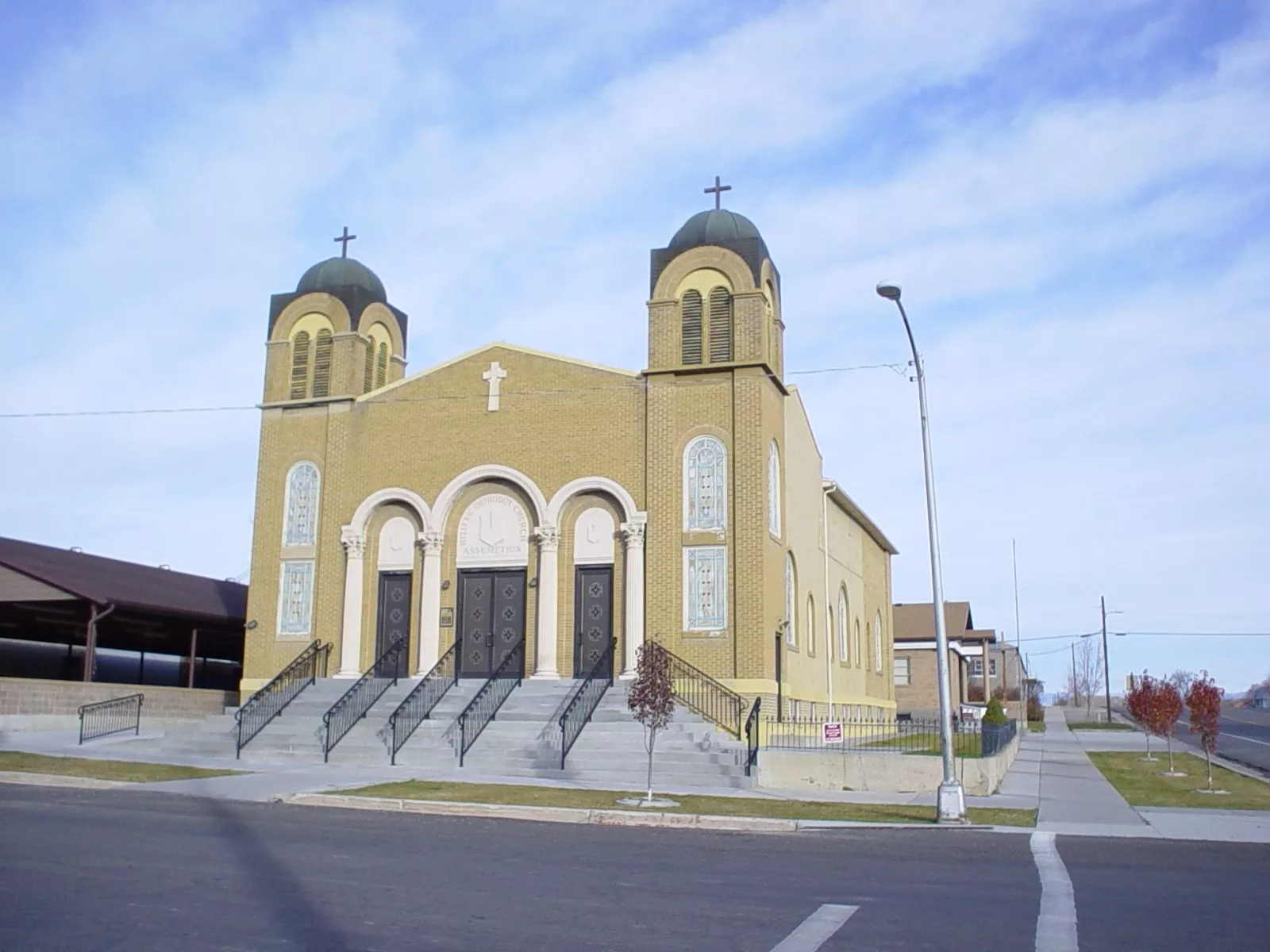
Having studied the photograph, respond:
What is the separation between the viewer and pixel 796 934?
26.4 ft

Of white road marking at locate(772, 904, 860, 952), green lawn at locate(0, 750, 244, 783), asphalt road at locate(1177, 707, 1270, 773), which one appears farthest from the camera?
asphalt road at locate(1177, 707, 1270, 773)

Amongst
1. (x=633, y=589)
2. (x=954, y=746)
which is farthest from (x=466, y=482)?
(x=954, y=746)

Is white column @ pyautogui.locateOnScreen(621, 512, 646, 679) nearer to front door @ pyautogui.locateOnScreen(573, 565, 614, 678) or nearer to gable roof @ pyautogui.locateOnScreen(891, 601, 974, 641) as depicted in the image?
front door @ pyautogui.locateOnScreen(573, 565, 614, 678)

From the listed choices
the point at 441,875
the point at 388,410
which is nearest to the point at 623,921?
the point at 441,875

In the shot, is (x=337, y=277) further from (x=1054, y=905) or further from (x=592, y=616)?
(x=1054, y=905)

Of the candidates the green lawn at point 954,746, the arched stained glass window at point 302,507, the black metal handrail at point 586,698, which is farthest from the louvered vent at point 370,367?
the green lawn at point 954,746

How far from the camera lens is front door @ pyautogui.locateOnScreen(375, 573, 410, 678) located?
93.1ft

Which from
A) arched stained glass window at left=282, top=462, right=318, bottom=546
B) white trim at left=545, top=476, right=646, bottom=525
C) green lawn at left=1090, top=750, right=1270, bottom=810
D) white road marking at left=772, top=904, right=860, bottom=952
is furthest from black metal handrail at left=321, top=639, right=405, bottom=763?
white road marking at left=772, top=904, right=860, bottom=952

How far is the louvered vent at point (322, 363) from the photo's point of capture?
31.0m

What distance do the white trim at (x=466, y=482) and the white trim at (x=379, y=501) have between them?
0.51m

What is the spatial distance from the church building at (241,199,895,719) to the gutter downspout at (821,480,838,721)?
2.19m

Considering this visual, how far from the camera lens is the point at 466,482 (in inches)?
1131

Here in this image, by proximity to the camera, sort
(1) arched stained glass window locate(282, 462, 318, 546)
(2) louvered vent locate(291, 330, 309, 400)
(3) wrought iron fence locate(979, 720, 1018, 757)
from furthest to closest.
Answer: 1. (2) louvered vent locate(291, 330, 309, 400)
2. (1) arched stained glass window locate(282, 462, 318, 546)
3. (3) wrought iron fence locate(979, 720, 1018, 757)

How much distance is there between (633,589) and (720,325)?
6246 millimetres
